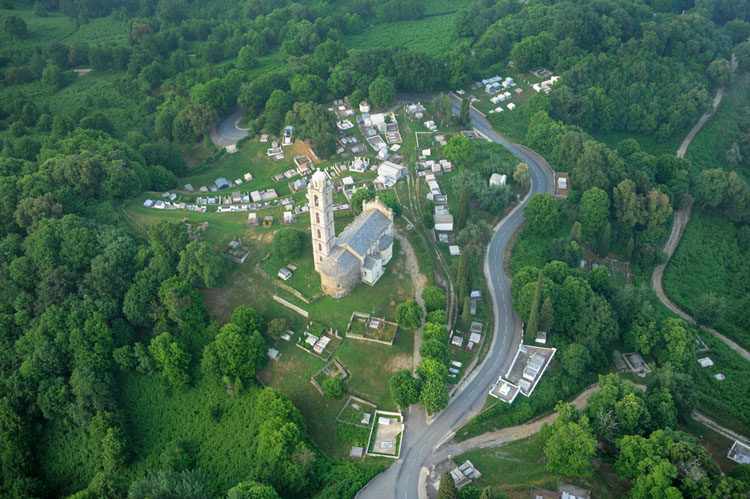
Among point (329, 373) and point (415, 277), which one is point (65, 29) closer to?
point (415, 277)

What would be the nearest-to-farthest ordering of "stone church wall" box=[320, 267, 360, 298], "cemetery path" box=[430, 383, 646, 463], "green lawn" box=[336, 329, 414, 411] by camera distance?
"cemetery path" box=[430, 383, 646, 463] → "green lawn" box=[336, 329, 414, 411] → "stone church wall" box=[320, 267, 360, 298]

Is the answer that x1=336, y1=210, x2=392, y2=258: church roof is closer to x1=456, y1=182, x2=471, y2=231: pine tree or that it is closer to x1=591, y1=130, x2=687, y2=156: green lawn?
x1=456, y1=182, x2=471, y2=231: pine tree

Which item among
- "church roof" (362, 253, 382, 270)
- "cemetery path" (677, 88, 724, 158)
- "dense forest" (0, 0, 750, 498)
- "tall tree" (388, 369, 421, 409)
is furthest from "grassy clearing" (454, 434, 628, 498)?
"cemetery path" (677, 88, 724, 158)

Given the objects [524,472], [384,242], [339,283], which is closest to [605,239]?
[384,242]

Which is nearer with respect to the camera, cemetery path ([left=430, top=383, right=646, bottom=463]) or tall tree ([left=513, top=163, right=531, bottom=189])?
cemetery path ([left=430, top=383, right=646, bottom=463])

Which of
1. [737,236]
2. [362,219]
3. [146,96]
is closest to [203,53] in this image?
[146,96]

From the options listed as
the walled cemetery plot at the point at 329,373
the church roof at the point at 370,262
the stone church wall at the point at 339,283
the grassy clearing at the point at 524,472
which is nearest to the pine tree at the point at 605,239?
the grassy clearing at the point at 524,472

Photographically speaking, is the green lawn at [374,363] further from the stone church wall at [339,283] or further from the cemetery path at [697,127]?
the cemetery path at [697,127]

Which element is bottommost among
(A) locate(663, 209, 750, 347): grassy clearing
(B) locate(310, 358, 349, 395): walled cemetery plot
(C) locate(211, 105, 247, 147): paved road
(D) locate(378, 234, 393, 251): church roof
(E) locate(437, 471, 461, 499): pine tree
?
(A) locate(663, 209, 750, 347): grassy clearing

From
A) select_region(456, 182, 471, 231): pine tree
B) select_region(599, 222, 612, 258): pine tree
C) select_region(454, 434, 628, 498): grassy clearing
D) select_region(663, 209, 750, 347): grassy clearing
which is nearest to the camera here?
select_region(454, 434, 628, 498): grassy clearing
